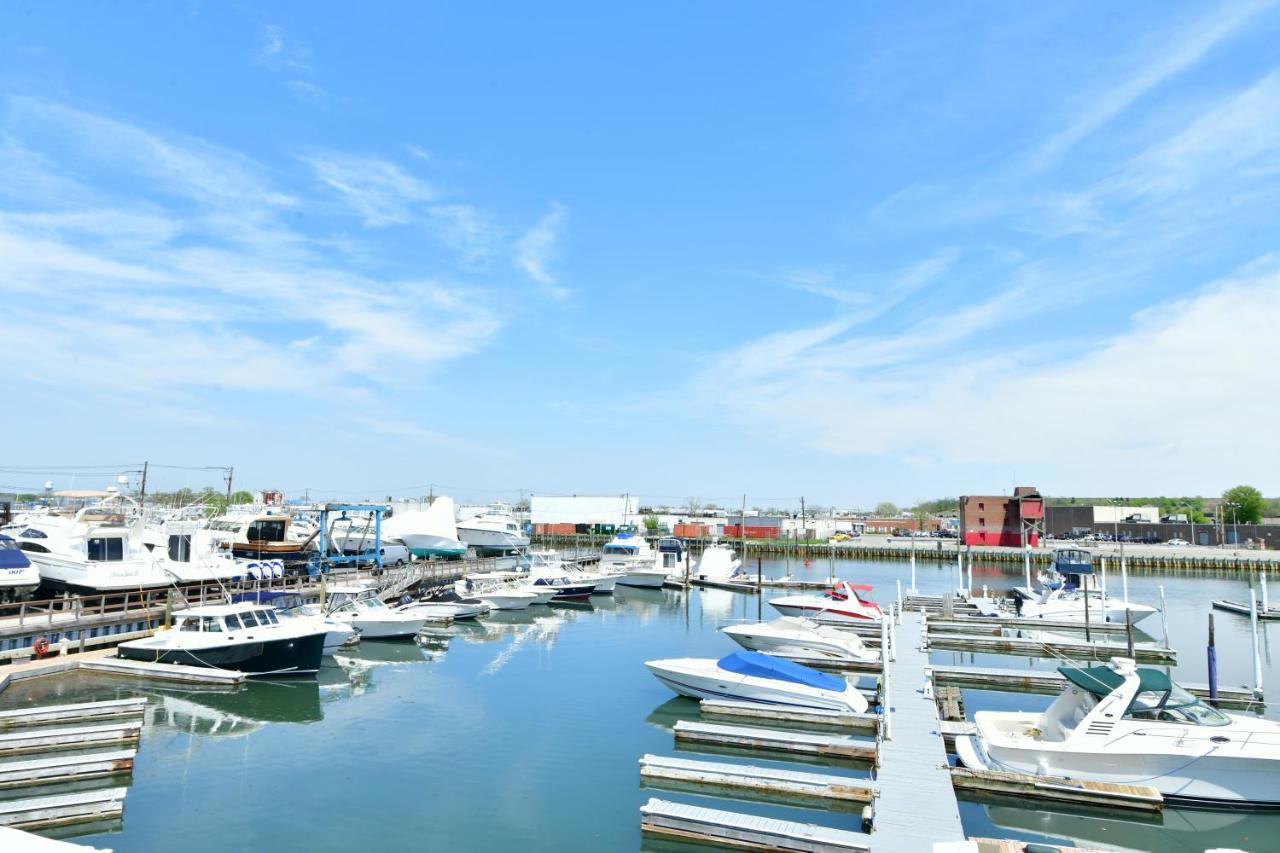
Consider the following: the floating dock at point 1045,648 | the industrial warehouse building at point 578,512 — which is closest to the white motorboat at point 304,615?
the floating dock at point 1045,648

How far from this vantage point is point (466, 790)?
16.4 meters

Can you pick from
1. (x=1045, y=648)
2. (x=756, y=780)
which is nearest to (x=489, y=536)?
(x=1045, y=648)

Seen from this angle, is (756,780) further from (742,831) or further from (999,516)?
(999,516)

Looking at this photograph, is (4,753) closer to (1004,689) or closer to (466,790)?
(466,790)

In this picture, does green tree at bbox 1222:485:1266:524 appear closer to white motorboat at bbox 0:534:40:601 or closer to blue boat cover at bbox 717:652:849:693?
blue boat cover at bbox 717:652:849:693

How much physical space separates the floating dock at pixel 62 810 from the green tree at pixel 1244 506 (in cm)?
15049

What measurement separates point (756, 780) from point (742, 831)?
8.25 ft

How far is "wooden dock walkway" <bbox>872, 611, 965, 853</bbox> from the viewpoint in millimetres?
12141

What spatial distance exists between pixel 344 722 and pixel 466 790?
704 cm

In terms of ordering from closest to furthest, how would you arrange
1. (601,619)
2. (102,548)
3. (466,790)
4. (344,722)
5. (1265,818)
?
(1265,818)
(466,790)
(344,722)
(102,548)
(601,619)

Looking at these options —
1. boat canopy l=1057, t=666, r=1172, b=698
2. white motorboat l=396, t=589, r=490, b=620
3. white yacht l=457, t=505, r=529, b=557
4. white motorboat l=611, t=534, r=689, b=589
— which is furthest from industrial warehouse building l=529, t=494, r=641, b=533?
boat canopy l=1057, t=666, r=1172, b=698

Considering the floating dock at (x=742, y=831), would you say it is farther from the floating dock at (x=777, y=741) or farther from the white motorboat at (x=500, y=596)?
the white motorboat at (x=500, y=596)

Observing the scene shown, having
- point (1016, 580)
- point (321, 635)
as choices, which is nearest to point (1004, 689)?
point (321, 635)

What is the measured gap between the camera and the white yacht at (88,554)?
32.1 metres
